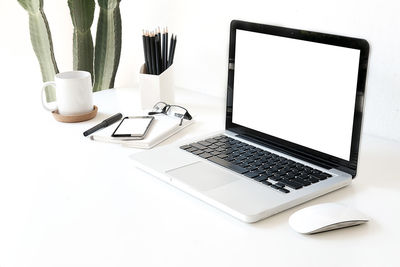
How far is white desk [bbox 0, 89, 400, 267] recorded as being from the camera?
82 cm

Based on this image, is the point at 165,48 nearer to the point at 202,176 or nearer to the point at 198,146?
the point at 198,146

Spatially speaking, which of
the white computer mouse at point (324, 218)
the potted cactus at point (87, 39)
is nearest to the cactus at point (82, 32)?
the potted cactus at point (87, 39)

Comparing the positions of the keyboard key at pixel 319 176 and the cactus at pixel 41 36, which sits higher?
the cactus at pixel 41 36

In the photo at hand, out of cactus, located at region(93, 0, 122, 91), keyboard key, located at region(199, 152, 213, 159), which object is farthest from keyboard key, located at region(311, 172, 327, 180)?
cactus, located at region(93, 0, 122, 91)

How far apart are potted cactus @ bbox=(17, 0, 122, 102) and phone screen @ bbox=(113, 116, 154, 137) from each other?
1.77 ft

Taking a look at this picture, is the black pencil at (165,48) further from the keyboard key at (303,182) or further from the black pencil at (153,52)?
the keyboard key at (303,182)

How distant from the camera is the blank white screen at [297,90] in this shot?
3.33 feet

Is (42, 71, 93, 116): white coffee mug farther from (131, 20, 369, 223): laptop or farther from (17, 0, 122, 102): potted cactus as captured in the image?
(17, 0, 122, 102): potted cactus

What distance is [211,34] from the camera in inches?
64.2

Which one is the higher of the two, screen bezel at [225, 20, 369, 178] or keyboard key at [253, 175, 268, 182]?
screen bezel at [225, 20, 369, 178]

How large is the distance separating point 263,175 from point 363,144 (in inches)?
13.6

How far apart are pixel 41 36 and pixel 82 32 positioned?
14cm

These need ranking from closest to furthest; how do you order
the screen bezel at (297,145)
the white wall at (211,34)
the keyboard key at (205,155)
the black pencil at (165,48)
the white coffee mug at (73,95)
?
the screen bezel at (297,145), the keyboard key at (205,155), the white wall at (211,34), the white coffee mug at (73,95), the black pencil at (165,48)

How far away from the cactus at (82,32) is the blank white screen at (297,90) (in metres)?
0.77
